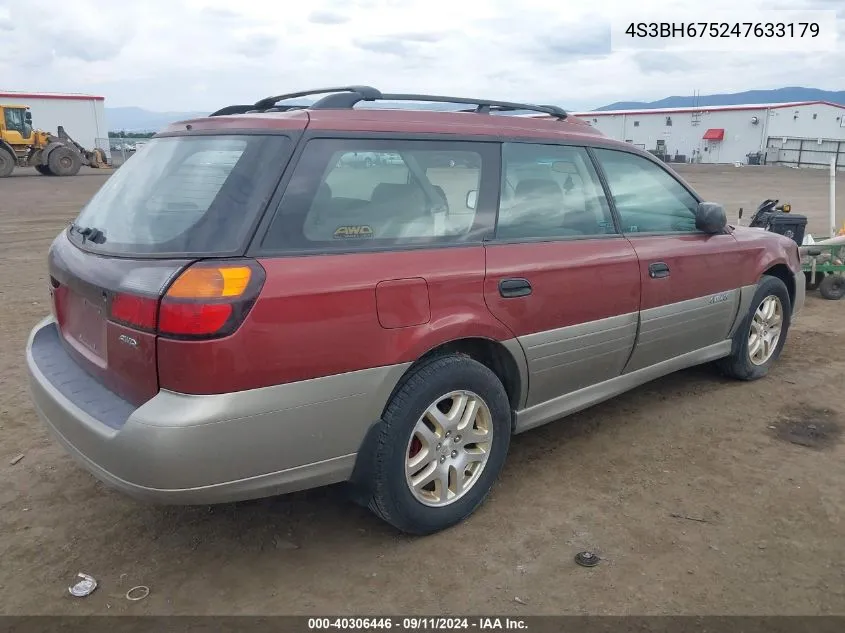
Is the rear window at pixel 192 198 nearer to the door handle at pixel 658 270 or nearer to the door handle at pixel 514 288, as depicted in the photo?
the door handle at pixel 514 288

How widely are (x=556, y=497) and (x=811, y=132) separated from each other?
5443 cm

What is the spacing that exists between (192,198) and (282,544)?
1.47 meters

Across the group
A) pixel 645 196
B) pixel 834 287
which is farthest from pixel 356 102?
pixel 834 287

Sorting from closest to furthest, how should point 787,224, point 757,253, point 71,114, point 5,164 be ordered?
1. point 757,253
2. point 787,224
3. point 5,164
4. point 71,114

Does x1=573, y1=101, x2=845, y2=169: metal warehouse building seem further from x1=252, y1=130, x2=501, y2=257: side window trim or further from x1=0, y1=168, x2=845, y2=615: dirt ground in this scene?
x1=252, y1=130, x2=501, y2=257: side window trim

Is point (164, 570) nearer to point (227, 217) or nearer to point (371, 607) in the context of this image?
point (371, 607)

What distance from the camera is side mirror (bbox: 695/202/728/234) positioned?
13.3 feet

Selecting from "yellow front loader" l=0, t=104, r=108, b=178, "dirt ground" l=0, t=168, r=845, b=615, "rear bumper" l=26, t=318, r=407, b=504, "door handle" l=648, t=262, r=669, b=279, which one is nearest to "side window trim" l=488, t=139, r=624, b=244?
"door handle" l=648, t=262, r=669, b=279

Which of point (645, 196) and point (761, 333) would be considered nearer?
point (645, 196)

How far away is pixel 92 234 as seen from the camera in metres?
2.84

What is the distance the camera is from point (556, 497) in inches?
128
